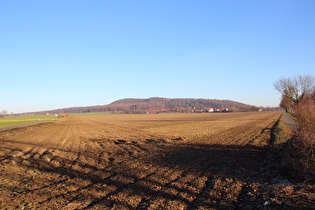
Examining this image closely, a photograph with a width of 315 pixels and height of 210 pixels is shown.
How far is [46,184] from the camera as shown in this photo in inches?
291

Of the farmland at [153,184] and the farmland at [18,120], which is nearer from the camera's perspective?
the farmland at [153,184]

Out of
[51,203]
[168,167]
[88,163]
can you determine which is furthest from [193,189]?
[88,163]

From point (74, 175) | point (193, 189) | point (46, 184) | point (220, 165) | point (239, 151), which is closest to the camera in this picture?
point (193, 189)

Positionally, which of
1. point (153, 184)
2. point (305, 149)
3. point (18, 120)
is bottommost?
point (18, 120)

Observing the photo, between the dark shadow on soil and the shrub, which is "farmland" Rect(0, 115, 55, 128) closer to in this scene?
the dark shadow on soil

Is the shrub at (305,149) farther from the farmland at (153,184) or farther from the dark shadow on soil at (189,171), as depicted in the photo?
the dark shadow on soil at (189,171)

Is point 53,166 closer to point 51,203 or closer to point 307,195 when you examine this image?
point 51,203

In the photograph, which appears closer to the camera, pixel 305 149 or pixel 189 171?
pixel 305 149

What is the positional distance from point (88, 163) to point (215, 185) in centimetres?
643

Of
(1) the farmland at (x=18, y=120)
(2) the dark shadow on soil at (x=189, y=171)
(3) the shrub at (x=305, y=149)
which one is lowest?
(1) the farmland at (x=18, y=120)

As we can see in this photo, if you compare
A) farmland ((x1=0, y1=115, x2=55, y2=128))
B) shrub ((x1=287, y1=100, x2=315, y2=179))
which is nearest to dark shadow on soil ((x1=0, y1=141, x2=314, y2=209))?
shrub ((x1=287, y1=100, x2=315, y2=179))

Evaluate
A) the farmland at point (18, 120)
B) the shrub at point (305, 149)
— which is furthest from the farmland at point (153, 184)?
the farmland at point (18, 120)

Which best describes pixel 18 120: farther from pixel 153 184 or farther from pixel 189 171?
pixel 153 184

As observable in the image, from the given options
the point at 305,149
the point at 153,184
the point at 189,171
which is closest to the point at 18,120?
the point at 189,171
